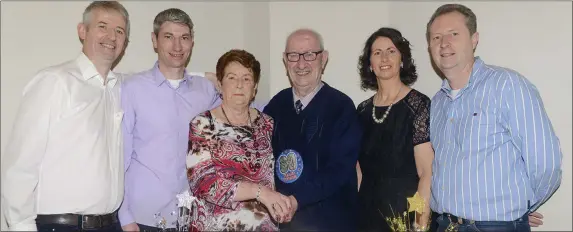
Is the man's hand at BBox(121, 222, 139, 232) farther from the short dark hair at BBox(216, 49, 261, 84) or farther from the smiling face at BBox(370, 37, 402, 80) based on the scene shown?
the smiling face at BBox(370, 37, 402, 80)

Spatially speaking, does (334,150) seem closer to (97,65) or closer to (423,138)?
(423,138)

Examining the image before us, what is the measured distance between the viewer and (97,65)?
275 centimetres

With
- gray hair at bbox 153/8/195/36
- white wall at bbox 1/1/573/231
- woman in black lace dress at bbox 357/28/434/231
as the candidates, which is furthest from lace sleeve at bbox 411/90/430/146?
gray hair at bbox 153/8/195/36

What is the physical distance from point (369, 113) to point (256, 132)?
2.29 feet

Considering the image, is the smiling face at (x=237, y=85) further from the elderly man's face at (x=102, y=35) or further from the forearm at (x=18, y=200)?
the forearm at (x=18, y=200)

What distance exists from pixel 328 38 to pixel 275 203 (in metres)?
1.68

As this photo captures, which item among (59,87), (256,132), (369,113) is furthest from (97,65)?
(369,113)

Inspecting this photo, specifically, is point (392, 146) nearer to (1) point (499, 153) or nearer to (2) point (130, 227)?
(1) point (499, 153)

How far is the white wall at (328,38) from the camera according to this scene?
2871mm

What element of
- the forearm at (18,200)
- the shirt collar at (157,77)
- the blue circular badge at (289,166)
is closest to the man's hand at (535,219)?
the blue circular badge at (289,166)

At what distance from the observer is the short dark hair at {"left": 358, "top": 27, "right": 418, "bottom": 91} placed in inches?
125

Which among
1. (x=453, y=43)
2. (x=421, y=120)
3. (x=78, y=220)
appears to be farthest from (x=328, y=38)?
(x=78, y=220)

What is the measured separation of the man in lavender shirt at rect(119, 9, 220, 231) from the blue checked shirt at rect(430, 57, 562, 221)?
1415 millimetres

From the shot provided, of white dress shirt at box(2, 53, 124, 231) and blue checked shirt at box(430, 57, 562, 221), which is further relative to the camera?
blue checked shirt at box(430, 57, 562, 221)
